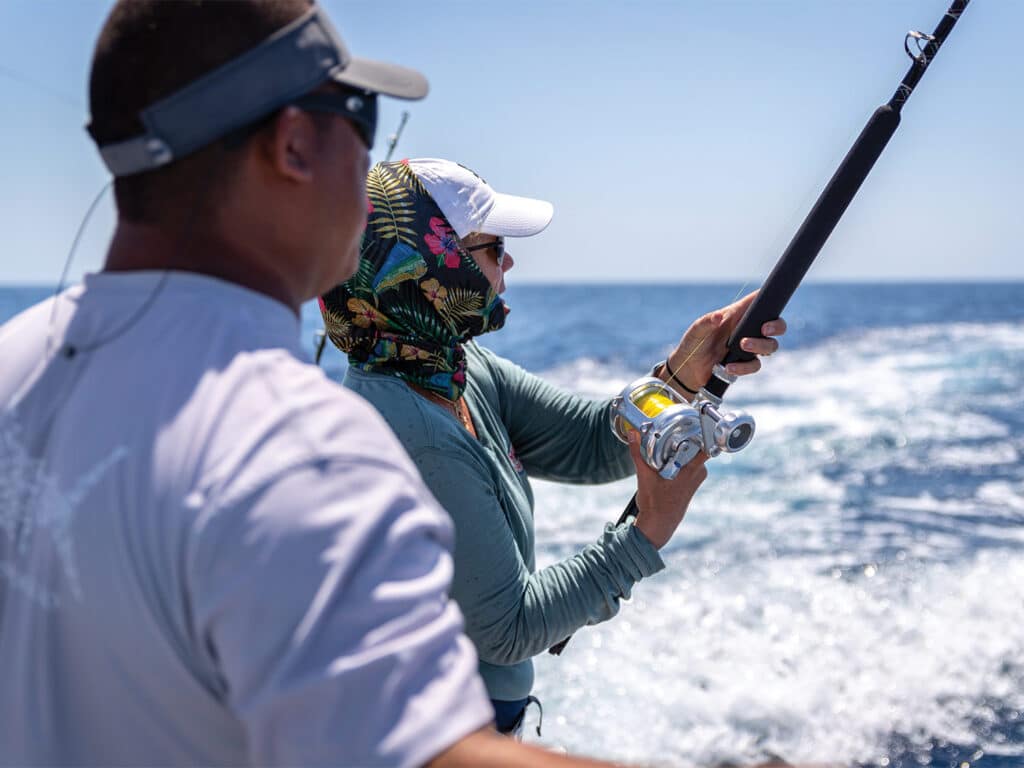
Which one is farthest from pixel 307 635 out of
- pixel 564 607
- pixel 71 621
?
pixel 564 607

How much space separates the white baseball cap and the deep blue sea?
2.77 m

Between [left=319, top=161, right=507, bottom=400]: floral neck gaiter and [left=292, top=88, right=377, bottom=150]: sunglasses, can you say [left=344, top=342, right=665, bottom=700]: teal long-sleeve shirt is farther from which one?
[left=292, top=88, right=377, bottom=150]: sunglasses

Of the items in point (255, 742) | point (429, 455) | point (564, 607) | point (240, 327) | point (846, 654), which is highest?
point (240, 327)

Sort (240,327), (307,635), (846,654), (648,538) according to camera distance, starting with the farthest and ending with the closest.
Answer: (846,654) < (648,538) < (240,327) < (307,635)

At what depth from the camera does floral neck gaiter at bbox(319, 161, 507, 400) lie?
2029 mm

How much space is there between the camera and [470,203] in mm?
2092

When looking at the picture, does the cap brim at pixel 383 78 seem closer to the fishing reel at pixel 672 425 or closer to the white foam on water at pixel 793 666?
the fishing reel at pixel 672 425

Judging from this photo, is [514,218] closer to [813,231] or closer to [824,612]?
[813,231]

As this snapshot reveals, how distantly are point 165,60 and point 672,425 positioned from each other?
1378mm

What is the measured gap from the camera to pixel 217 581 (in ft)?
2.65

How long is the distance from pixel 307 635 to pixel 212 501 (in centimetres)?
13

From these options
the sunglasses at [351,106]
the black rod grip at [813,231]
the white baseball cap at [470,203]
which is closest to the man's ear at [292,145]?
the sunglasses at [351,106]

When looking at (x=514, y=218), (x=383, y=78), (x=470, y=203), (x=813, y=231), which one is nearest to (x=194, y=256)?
(x=383, y=78)

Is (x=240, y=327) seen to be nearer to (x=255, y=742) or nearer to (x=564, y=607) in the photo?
(x=255, y=742)
